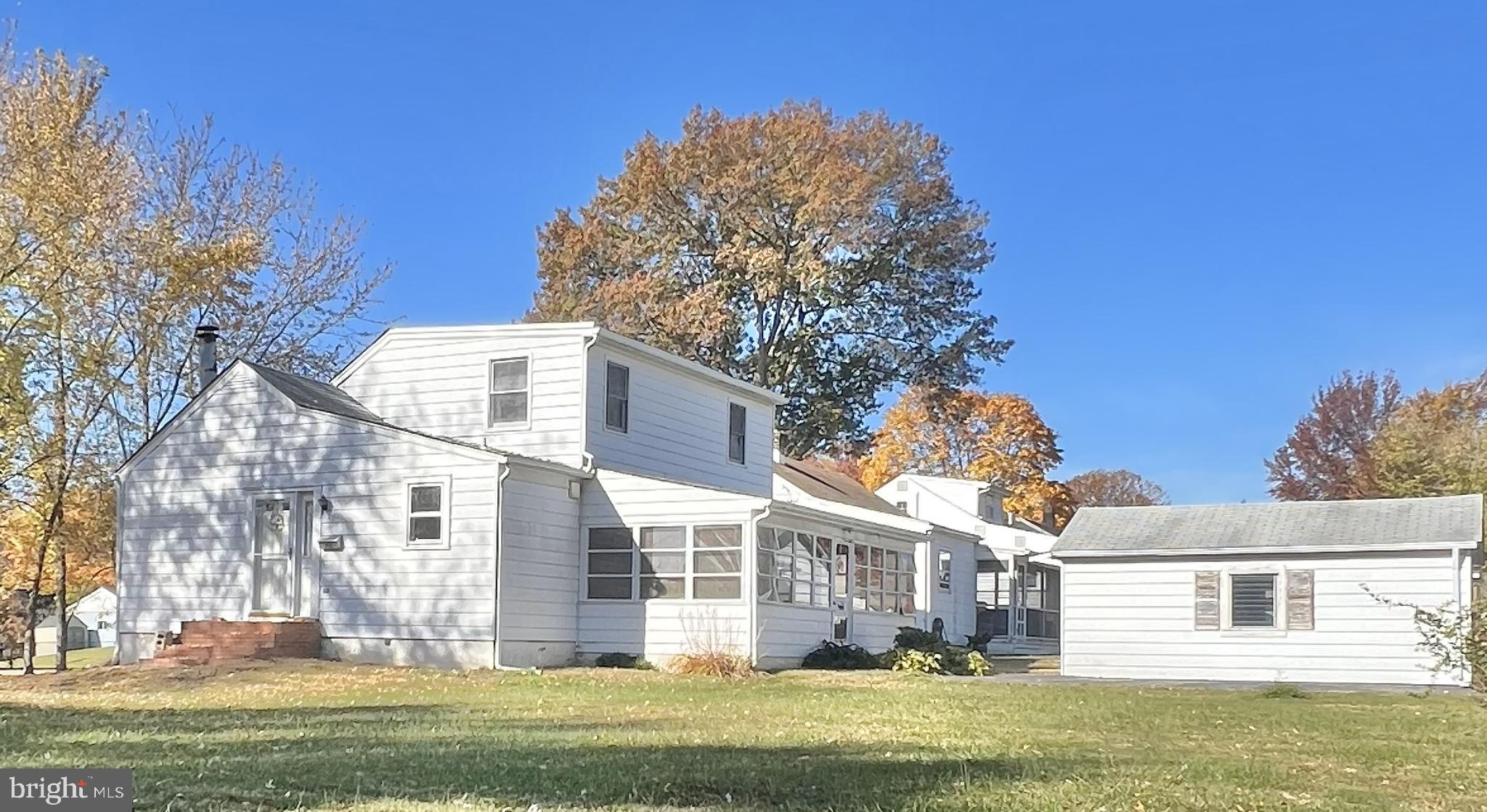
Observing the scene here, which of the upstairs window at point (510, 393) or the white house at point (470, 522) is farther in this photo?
the upstairs window at point (510, 393)

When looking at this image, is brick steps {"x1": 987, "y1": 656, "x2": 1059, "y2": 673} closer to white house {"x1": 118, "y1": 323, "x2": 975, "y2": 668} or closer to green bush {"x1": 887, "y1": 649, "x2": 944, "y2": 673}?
green bush {"x1": 887, "y1": 649, "x2": 944, "y2": 673}

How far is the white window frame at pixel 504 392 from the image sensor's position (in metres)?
23.8

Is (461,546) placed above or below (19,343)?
below

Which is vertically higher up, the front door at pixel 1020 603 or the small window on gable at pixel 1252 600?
the small window on gable at pixel 1252 600

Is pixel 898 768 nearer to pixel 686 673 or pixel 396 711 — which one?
pixel 396 711

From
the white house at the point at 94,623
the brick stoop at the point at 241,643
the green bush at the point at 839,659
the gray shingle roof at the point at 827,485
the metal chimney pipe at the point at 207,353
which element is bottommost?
the white house at the point at 94,623

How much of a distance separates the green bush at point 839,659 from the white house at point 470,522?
→ 0.32 m

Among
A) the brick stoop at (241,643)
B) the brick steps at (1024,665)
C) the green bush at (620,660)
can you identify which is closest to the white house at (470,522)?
the green bush at (620,660)

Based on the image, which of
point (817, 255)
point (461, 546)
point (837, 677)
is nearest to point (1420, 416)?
point (817, 255)

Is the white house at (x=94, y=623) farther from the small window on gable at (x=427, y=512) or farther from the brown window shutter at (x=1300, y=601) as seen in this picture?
the brown window shutter at (x=1300, y=601)

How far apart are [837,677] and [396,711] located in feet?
27.9

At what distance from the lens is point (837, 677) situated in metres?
20.5

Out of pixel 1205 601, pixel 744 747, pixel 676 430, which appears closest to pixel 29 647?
pixel 676 430

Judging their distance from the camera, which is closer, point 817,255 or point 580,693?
point 580,693
